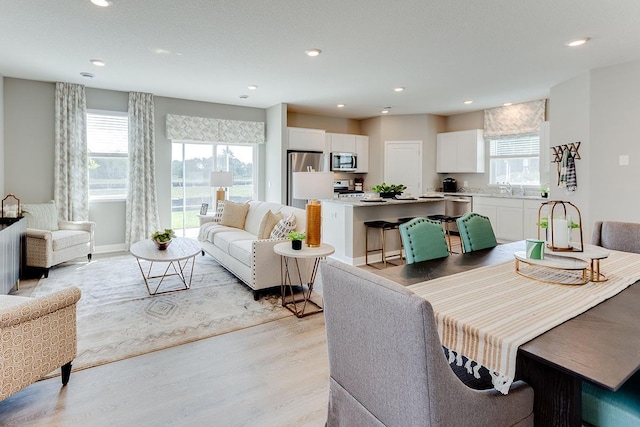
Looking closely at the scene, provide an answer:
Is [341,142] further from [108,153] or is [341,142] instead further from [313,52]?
[108,153]

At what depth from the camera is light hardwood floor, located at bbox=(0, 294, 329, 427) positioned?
193 cm

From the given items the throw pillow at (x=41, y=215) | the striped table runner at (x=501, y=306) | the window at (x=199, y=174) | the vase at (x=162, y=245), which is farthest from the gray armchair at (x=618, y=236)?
the throw pillow at (x=41, y=215)

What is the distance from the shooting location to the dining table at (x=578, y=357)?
983 millimetres

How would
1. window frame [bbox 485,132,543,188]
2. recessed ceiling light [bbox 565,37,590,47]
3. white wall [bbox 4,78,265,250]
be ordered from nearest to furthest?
1. recessed ceiling light [bbox 565,37,590,47]
2. white wall [bbox 4,78,265,250]
3. window frame [bbox 485,132,543,188]

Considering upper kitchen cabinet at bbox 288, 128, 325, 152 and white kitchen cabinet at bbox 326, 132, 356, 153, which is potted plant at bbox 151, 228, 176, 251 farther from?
white kitchen cabinet at bbox 326, 132, 356, 153

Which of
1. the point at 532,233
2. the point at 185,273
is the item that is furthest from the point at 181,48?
the point at 532,233

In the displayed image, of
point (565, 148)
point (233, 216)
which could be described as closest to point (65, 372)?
point (233, 216)

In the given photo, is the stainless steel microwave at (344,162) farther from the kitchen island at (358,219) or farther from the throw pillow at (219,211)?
the throw pillow at (219,211)

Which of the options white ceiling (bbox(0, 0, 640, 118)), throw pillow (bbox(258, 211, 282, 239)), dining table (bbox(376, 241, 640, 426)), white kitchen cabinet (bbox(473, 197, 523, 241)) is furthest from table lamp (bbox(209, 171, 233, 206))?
dining table (bbox(376, 241, 640, 426))

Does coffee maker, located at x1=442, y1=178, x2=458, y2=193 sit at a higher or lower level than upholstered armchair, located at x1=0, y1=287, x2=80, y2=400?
higher

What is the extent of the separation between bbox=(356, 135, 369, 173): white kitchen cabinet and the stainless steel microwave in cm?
26

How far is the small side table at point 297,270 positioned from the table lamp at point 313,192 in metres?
0.14

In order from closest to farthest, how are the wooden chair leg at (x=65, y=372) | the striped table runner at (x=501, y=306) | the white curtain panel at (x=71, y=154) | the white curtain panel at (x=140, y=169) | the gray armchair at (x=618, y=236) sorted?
the striped table runner at (x=501, y=306)
the wooden chair leg at (x=65, y=372)
the gray armchair at (x=618, y=236)
the white curtain panel at (x=71, y=154)
the white curtain panel at (x=140, y=169)

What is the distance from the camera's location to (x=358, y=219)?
532 cm
